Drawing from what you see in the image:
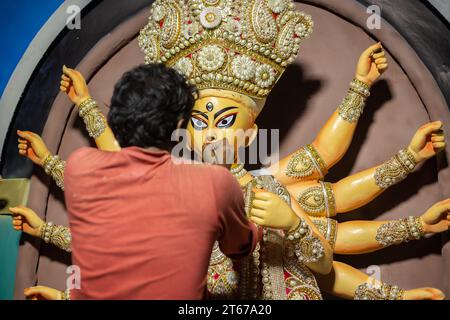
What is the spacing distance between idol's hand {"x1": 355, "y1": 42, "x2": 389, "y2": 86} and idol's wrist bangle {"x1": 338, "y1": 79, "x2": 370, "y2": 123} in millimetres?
21

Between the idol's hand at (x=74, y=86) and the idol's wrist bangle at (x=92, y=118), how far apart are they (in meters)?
0.02

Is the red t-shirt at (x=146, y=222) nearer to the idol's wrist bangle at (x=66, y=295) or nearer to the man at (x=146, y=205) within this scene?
the man at (x=146, y=205)

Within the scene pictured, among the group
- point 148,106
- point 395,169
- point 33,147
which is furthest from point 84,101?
point 395,169

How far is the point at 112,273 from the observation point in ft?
4.23

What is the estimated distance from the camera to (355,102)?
6.29ft

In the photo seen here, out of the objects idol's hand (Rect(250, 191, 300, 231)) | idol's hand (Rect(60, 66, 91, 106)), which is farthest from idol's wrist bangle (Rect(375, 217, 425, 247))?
idol's hand (Rect(60, 66, 91, 106))

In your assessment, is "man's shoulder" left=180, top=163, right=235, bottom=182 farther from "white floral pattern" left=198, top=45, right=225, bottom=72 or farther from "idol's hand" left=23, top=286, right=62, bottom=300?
"idol's hand" left=23, top=286, right=62, bottom=300

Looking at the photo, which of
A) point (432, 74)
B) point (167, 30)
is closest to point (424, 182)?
point (432, 74)

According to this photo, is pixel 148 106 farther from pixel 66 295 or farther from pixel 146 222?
pixel 66 295

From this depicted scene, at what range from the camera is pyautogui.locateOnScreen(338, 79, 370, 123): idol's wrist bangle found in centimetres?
191

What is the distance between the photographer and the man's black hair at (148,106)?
131 centimetres
